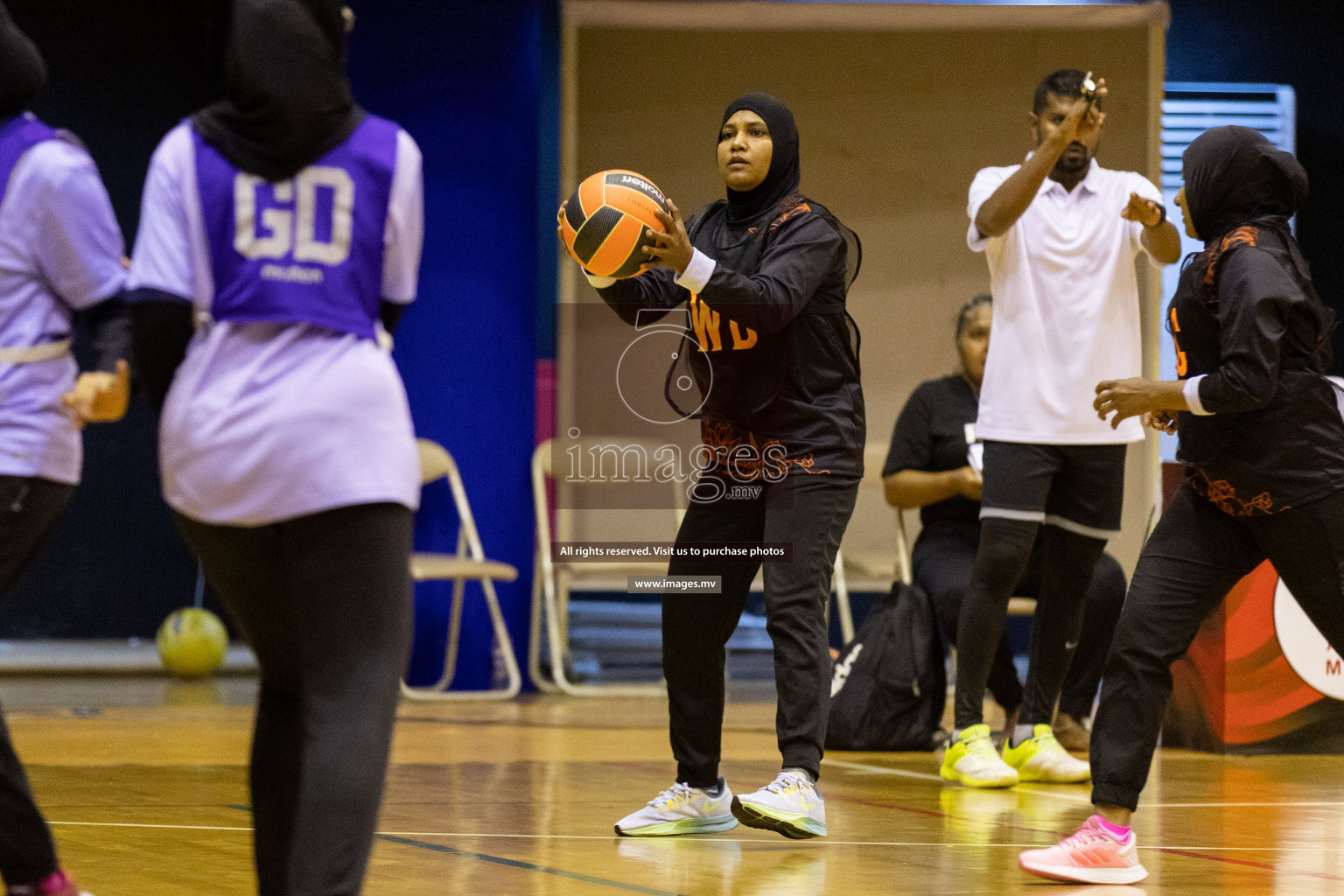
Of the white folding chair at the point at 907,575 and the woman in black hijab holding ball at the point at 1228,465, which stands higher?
the woman in black hijab holding ball at the point at 1228,465

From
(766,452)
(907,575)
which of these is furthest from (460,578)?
(766,452)

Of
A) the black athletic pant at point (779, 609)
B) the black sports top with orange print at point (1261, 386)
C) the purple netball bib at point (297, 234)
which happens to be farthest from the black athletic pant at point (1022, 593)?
the purple netball bib at point (297, 234)

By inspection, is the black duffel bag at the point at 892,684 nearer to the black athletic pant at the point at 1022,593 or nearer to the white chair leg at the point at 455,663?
the black athletic pant at the point at 1022,593

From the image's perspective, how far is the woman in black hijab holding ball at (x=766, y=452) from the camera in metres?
3.71

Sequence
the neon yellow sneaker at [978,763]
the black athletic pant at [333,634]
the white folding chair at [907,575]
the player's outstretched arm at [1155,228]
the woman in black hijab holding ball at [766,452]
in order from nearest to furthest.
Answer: the black athletic pant at [333,634] < the woman in black hijab holding ball at [766,452] < the player's outstretched arm at [1155,228] < the neon yellow sneaker at [978,763] < the white folding chair at [907,575]

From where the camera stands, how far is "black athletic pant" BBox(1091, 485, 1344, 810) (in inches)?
129

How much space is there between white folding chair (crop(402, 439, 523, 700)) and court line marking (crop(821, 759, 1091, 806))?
2.24 meters

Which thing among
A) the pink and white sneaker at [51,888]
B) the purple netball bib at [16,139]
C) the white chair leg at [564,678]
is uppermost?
the purple netball bib at [16,139]

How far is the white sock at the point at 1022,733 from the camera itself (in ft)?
16.4

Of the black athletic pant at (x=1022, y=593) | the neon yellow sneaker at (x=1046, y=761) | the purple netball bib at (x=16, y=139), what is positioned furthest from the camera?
the black athletic pant at (x=1022, y=593)

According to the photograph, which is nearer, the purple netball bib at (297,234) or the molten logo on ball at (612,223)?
the purple netball bib at (297,234)

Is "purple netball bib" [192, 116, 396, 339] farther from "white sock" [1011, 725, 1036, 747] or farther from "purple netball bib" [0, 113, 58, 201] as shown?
"white sock" [1011, 725, 1036, 747]

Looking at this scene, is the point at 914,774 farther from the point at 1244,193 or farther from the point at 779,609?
the point at 1244,193

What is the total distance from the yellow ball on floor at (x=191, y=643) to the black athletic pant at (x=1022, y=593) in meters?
4.17
